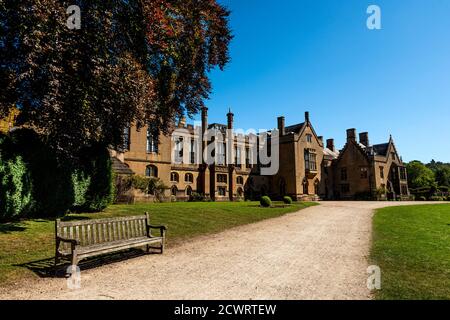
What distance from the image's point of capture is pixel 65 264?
7.03 m

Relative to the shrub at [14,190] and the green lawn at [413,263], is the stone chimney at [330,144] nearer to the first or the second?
the green lawn at [413,263]

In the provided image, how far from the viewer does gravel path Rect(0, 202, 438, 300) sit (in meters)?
5.09

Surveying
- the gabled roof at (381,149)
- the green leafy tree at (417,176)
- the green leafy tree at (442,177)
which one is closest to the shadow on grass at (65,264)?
the gabled roof at (381,149)

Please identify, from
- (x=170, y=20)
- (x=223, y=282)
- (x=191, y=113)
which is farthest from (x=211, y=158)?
(x=223, y=282)

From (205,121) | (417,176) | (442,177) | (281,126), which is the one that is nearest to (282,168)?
(281,126)

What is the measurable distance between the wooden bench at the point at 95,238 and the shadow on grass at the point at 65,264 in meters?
0.23

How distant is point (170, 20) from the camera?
488 inches

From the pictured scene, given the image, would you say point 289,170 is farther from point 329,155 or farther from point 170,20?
point 170,20

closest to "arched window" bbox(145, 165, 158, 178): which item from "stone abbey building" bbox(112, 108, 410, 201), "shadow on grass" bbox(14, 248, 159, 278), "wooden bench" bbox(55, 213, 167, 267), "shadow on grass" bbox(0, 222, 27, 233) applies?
"stone abbey building" bbox(112, 108, 410, 201)

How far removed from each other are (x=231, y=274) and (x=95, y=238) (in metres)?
3.81

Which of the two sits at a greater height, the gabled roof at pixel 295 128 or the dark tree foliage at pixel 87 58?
the gabled roof at pixel 295 128

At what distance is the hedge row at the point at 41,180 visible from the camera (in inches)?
443

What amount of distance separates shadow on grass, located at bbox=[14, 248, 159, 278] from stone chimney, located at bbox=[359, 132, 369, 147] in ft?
177

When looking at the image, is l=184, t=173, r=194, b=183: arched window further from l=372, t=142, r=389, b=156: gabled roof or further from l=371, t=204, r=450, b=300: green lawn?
l=372, t=142, r=389, b=156: gabled roof
